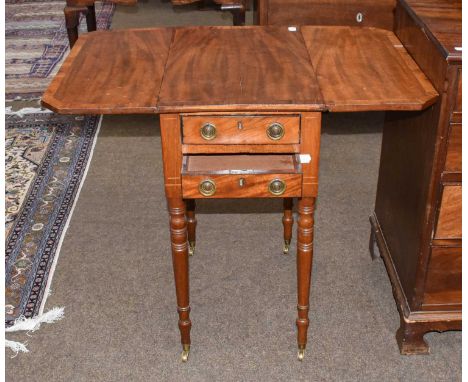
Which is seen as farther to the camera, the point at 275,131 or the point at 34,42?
the point at 34,42

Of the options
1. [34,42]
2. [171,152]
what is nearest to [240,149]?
[171,152]

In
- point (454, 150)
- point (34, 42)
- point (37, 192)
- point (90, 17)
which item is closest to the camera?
point (454, 150)

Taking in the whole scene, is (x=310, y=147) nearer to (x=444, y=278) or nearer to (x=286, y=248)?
(x=444, y=278)

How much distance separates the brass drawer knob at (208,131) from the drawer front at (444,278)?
33.9 inches

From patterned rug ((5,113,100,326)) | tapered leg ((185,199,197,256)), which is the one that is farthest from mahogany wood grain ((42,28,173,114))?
patterned rug ((5,113,100,326))

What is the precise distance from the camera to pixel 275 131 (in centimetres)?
187

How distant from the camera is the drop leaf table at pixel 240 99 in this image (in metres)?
1.82

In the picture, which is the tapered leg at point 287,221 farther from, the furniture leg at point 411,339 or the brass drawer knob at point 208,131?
the brass drawer knob at point 208,131

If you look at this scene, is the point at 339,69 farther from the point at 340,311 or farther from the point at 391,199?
the point at 340,311

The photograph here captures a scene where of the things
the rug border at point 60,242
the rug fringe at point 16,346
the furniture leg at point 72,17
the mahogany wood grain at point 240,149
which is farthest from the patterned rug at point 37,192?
the mahogany wood grain at point 240,149

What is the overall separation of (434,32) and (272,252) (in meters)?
1.38

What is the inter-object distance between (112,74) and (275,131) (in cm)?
59

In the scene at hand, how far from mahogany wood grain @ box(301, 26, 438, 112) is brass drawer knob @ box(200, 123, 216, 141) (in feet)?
1.14
